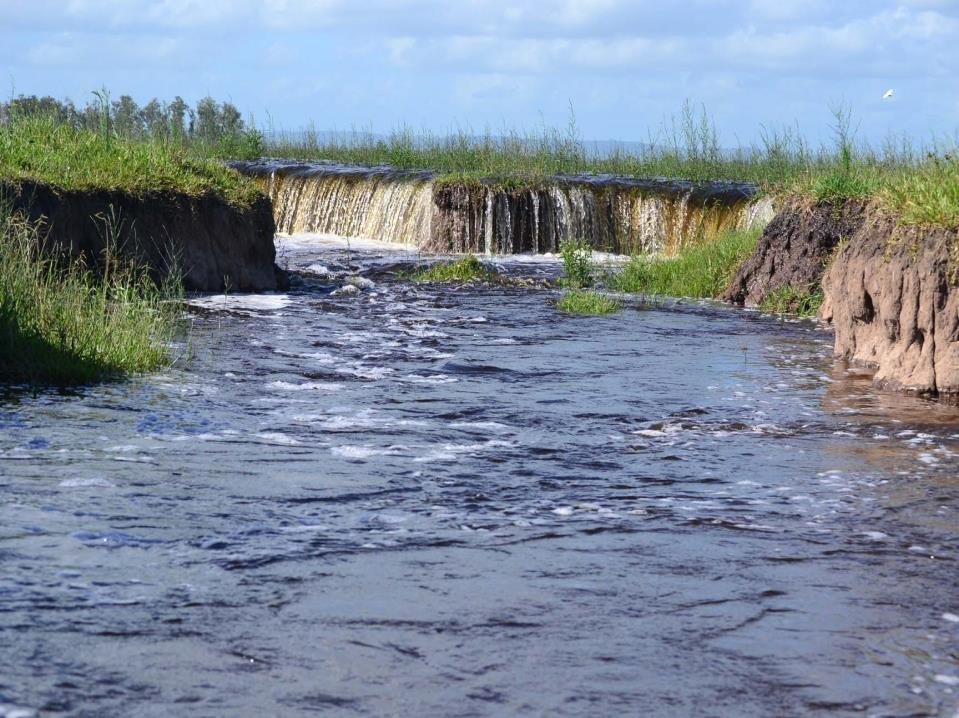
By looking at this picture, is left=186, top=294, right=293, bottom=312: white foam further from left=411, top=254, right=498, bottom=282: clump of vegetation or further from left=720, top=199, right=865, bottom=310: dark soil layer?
left=720, top=199, right=865, bottom=310: dark soil layer

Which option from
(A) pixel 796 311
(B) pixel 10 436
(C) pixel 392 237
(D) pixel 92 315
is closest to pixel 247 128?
(C) pixel 392 237

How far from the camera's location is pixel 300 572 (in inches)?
245

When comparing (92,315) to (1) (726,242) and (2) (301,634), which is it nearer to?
(2) (301,634)

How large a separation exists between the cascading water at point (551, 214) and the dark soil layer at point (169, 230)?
22.5 ft

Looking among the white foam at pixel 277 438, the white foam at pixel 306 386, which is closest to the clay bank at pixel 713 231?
the white foam at pixel 306 386

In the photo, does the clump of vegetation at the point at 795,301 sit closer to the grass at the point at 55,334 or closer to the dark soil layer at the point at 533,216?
the dark soil layer at the point at 533,216

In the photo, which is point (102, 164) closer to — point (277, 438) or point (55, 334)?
point (55, 334)

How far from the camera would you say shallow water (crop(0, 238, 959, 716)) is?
4977 millimetres

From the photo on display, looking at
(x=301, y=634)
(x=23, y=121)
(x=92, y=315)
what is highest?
(x=23, y=121)

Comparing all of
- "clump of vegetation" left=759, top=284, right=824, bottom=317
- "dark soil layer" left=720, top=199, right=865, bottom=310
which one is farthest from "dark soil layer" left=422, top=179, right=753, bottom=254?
"clump of vegetation" left=759, top=284, right=824, bottom=317

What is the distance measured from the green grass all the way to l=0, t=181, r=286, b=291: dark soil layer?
19cm

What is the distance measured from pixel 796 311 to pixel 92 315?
398 inches

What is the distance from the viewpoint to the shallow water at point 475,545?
4.98 metres

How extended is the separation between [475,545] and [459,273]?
1502 cm
